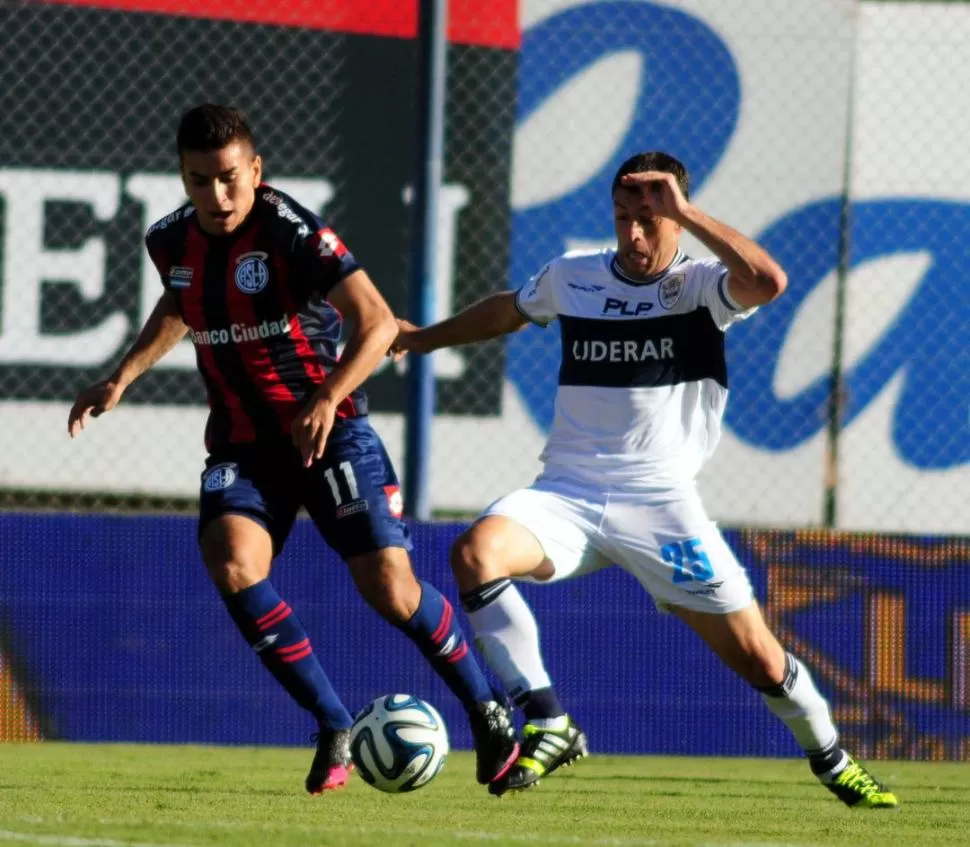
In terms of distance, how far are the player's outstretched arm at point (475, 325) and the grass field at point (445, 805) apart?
60.2 inches

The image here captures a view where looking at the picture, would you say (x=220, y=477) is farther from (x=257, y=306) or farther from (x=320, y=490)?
(x=257, y=306)

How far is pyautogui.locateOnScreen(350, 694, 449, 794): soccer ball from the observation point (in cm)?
569

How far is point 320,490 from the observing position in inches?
242

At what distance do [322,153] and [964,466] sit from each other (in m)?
3.49

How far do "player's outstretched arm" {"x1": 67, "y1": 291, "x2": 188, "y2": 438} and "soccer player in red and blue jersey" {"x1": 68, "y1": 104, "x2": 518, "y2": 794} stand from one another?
0.09 ft

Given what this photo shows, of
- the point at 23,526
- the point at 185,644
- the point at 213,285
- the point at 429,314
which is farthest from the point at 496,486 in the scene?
the point at 213,285

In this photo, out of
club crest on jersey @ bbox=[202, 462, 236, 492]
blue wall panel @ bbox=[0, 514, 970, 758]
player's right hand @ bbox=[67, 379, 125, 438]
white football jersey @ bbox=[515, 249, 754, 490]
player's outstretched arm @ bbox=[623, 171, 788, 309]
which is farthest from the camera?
blue wall panel @ bbox=[0, 514, 970, 758]

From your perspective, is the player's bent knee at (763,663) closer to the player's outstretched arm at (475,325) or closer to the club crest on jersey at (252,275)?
the player's outstretched arm at (475,325)

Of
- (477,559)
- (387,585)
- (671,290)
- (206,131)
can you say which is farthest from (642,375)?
(206,131)

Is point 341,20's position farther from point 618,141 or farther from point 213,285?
point 213,285

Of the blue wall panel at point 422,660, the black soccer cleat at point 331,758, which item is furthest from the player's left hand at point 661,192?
the blue wall panel at point 422,660

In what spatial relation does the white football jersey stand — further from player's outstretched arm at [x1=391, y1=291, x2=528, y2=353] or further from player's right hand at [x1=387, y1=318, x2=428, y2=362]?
player's right hand at [x1=387, y1=318, x2=428, y2=362]

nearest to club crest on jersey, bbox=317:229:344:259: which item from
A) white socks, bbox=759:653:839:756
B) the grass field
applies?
the grass field

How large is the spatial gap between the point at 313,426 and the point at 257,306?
0.64 metres
